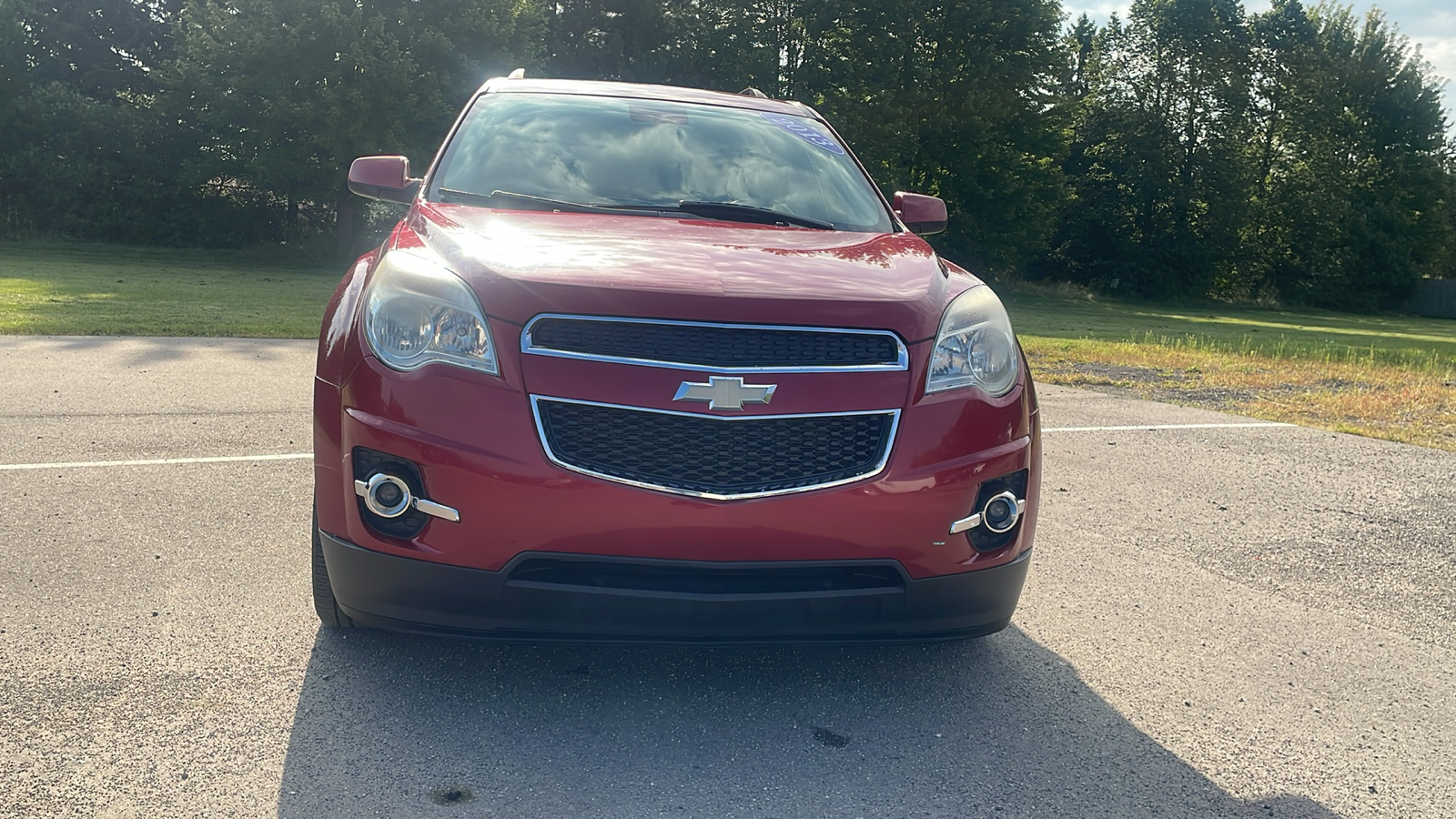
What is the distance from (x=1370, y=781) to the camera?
9.27 ft

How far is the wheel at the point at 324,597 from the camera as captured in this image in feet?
10.6

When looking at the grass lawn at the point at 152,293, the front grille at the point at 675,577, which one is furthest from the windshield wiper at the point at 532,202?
the grass lawn at the point at 152,293

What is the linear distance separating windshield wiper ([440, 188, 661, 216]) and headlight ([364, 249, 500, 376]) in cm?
88

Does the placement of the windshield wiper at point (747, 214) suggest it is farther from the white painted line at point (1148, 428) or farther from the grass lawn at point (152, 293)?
the grass lawn at point (152, 293)

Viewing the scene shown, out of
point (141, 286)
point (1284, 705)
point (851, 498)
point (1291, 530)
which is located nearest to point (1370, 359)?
point (1291, 530)

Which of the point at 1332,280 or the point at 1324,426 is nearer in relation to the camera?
the point at 1324,426

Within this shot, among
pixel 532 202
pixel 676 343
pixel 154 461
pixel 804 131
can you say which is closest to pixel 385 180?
pixel 532 202

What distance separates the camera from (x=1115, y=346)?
16.1 meters

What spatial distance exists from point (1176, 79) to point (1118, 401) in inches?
1728

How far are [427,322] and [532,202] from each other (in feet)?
3.68

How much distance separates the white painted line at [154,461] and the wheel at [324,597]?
2.84 m

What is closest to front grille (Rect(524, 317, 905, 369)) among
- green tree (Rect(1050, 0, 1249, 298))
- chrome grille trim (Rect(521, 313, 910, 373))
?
chrome grille trim (Rect(521, 313, 910, 373))

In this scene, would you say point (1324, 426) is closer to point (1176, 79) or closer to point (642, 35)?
point (642, 35)

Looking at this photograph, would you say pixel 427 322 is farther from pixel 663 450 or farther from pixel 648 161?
pixel 648 161
